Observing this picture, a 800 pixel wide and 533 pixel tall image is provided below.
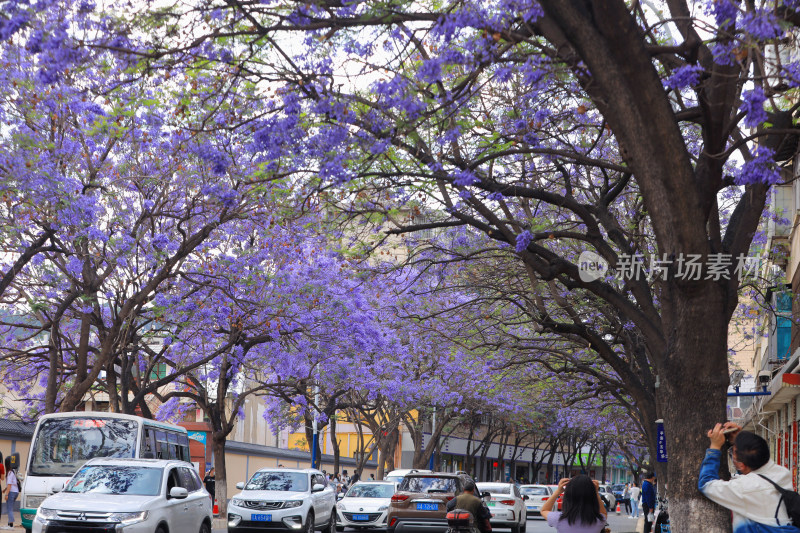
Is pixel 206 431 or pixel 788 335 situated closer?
pixel 788 335

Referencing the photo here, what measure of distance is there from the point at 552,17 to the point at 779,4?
300 centimetres

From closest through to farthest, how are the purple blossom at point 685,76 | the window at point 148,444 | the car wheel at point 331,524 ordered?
the purple blossom at point 685,76 → the window at point 148,444 → the car wheel at point 331,524

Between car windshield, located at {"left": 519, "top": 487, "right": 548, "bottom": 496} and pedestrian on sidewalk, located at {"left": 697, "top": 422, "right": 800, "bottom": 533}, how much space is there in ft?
132

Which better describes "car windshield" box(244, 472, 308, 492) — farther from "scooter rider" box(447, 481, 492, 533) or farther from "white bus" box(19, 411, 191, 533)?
"scooter rider" box(447, 481, 492, 533)

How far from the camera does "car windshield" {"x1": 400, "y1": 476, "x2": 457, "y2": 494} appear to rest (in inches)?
853

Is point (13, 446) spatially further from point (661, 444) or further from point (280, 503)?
point (661, 444)

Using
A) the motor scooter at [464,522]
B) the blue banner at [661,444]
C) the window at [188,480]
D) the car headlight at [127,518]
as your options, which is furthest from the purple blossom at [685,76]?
the window at [188,480]

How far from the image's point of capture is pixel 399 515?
838 inches

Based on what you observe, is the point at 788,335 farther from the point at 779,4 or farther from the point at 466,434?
the point at 466,434

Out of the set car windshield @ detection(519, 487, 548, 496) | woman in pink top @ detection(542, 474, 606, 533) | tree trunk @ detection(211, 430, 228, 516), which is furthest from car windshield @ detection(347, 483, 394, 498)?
woman in pink top @ detection(542, 474, 606, 533)

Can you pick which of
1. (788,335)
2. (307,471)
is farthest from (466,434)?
(307,471)

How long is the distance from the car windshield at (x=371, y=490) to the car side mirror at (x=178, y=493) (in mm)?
12642

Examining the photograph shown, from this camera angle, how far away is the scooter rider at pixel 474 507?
11.9 meters

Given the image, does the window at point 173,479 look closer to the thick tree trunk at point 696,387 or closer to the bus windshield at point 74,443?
the bus windshield at point 74,443
